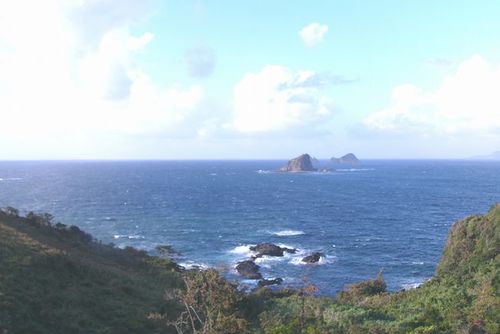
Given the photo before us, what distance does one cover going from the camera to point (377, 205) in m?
118

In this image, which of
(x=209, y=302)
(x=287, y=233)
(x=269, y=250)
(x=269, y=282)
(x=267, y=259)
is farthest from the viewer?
(x=287, y=233)

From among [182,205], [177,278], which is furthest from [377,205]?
[177,278]

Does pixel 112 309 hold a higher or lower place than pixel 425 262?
higher

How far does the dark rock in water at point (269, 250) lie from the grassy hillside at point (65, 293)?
25.4 m

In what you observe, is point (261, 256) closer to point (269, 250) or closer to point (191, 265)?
point (269, 250)

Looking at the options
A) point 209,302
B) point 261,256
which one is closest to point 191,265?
point 261,256

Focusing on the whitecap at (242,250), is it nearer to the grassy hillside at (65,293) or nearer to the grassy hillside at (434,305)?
the grassy hillside at (65,293)

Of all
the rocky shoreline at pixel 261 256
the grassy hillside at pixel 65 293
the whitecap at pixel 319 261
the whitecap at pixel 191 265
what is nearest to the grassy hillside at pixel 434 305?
the grassy hillside at pixel 65 293

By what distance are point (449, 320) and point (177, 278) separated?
28688mm

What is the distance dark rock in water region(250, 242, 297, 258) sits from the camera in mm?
68562

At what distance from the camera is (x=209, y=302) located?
964 inches

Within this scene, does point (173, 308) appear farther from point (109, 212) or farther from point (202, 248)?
point (109, 212)

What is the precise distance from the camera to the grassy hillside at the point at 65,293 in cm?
2545

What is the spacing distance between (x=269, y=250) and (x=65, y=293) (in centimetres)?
4242
